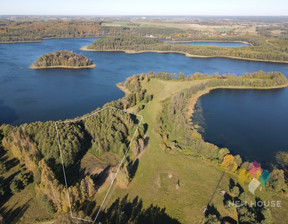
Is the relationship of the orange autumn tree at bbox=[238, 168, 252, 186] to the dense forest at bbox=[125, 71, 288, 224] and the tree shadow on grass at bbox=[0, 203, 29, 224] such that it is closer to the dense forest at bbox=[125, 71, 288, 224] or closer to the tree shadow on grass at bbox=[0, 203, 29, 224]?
the dense forest at bbox=[125, 71, 288, 224]

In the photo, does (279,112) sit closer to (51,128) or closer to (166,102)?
(166,102)

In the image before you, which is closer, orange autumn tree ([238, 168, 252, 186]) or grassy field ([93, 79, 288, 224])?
grassy field ([93, 79, 288, 224])

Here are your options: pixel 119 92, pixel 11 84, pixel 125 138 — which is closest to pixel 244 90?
pixel 119 92

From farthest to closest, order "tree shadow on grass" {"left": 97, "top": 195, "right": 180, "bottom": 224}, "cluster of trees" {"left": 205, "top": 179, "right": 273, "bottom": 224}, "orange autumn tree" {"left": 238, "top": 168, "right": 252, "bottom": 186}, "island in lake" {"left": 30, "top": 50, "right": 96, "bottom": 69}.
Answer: "island in lake" {"left": 30, "top": 50, "right": 96, "bottom": 69} < "orange autumn tree" {"left": 238, "top": 168, "right": 252, "bottom": 186} < "tree shadow on grass" {"left": 97, "top": 195, "right": 180, "bottom": 224} < "cluster of trees" {"left": 205, "top": 179, "right": 273, "bottom": 224}

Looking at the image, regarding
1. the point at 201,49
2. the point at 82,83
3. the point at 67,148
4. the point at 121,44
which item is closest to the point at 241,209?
the point at 67,148

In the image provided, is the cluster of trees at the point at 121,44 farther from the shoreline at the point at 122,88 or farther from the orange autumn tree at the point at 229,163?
the orange autumn tree at the point at 229,163

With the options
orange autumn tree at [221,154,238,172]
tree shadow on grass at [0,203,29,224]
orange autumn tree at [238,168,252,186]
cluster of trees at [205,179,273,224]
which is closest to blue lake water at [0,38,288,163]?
orange autumn tree at [221,154,238,172]

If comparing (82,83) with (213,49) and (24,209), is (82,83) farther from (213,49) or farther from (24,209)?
(213,49)
